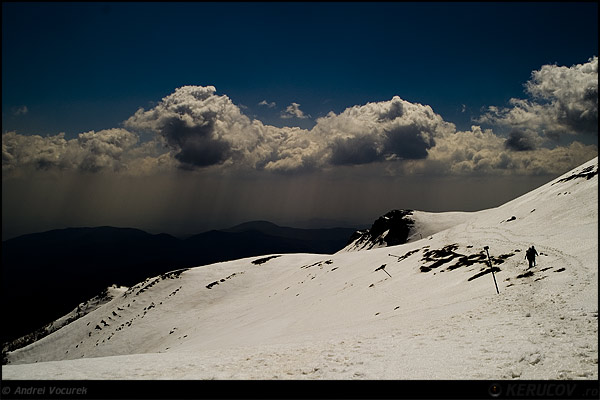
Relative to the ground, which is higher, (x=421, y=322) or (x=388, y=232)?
(x=421, y=322)

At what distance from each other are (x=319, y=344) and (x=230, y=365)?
18.1 ft

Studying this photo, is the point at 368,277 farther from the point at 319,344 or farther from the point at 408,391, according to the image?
the point at 408,391

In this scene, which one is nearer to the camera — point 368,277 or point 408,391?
point 408,391

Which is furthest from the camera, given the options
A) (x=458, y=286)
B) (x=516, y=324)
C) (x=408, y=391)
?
(x=458, y=286)

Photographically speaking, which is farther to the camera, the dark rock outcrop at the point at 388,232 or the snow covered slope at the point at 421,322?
the dark rock outcrop at the point at 388,232

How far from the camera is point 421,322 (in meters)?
20.2

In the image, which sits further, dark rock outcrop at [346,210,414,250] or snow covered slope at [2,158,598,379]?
dark rock outcrop at [346,210,414,250]

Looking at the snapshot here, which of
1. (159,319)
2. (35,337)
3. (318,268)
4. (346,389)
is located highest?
(346,389)

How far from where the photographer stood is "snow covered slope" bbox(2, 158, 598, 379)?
1295 cm

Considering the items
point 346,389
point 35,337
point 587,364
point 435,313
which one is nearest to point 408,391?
point 346,389

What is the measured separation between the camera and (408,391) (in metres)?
10.7

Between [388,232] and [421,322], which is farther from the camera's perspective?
[388,232]

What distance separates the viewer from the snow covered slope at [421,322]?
13.0 metres

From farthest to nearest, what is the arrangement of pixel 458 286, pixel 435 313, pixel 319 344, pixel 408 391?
1. pixel 458 286
2. pixel 435 313
3. pixel 319 344
4. pixel 408 391
